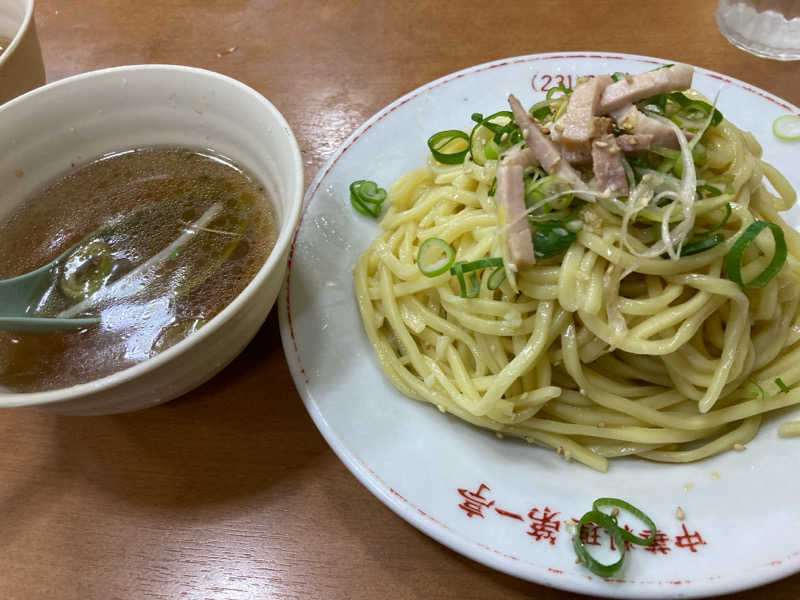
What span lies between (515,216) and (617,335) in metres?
0.44

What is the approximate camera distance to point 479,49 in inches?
122

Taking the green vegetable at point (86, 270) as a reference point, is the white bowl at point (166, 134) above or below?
above

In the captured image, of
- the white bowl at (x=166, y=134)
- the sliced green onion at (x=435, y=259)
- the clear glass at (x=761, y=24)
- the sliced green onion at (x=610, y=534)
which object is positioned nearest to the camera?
the sliced green onion at (x=610, y=534)

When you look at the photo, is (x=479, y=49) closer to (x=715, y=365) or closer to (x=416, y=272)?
(x=416, y=272)

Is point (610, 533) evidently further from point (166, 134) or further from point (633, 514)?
point (166, 134)

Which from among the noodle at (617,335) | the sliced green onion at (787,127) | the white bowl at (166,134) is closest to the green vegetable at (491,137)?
the noodle at (617,335)

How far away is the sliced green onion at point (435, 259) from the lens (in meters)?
1.85

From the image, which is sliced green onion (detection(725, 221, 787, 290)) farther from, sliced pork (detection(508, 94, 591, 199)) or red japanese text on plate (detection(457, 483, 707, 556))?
red japanese text on plate (detection(457, 483, 707, 556))

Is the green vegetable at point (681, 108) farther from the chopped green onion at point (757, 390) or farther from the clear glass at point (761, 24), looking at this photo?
the clear glass at point (761, 24)

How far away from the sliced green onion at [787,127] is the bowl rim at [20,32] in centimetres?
280

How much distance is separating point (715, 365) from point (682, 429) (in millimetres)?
212

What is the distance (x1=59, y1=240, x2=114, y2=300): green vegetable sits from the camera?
1745 mm

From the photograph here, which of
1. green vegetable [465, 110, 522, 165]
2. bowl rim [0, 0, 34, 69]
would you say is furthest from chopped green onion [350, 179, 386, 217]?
bowl rim [0, 0, 34, 69]

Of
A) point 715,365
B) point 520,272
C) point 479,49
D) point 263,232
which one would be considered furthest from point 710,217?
point 479,49
